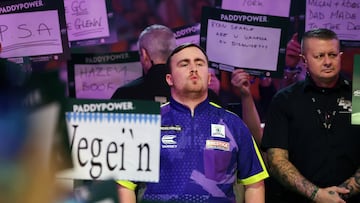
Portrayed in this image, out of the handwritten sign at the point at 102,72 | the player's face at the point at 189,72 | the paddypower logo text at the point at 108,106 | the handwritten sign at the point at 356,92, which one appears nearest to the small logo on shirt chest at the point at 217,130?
the player's face at the point at 189,72

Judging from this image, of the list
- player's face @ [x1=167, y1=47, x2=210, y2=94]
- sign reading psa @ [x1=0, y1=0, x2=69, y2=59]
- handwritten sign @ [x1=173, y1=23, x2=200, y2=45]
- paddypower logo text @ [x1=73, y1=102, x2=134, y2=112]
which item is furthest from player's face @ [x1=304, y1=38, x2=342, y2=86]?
paddypower logo text @ [x1=73, y1=102, x2=134, y2=112]

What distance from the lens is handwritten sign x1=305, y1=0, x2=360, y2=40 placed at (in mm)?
4570

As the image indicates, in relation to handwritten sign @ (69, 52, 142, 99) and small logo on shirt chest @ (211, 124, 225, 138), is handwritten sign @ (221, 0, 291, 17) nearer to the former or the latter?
handwritten sign @ (69, 52, 142, 99)

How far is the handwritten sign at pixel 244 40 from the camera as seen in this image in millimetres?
4246

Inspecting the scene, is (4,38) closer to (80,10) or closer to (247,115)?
(80,10)

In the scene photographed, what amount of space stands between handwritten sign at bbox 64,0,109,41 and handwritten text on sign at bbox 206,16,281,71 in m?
0.80

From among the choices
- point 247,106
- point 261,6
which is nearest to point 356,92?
point 247,106

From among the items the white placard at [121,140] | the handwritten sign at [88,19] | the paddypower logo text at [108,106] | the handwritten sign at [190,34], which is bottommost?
the white placard at [121,140]

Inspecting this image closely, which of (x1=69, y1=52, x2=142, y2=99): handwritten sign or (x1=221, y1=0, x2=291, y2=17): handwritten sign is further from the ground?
(x1=221, y1=0, x2=291, y2=17): handwritten sign

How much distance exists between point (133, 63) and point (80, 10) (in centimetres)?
56

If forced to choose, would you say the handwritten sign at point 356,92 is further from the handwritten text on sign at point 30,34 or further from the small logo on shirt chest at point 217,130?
the handwritten text on sign at point 30,34

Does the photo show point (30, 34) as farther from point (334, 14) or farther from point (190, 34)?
point (334, 14)

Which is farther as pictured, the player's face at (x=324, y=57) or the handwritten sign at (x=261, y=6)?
the handwritten sign at (x=261, y=6)

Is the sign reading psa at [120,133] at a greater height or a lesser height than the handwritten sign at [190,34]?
lesser
